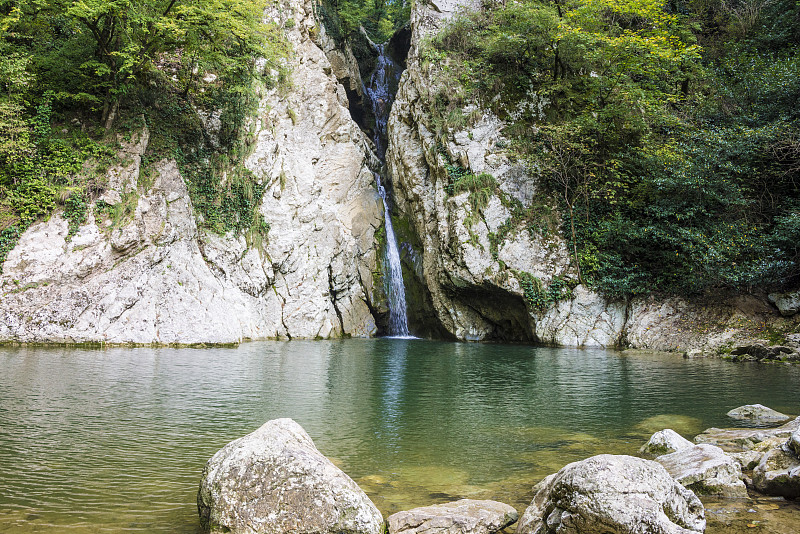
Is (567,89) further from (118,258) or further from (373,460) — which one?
(373,460)

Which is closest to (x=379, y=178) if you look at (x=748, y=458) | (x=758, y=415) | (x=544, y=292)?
(x=544, y=292)

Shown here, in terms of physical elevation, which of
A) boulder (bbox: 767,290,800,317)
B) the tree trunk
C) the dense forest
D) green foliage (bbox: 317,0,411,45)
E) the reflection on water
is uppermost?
green foliage (bbox: 317,0,411,45)

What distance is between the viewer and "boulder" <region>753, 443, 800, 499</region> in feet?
14.7

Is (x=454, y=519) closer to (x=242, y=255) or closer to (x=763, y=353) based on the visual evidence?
(x=763, y=353)

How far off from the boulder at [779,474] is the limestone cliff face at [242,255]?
17.2 m

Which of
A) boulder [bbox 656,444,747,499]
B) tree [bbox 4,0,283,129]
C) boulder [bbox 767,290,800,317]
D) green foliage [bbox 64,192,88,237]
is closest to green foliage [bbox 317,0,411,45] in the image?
tree [bbox 4,0,283,129]

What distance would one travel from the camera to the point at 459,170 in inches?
957

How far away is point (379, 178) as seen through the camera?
32375 millimetres

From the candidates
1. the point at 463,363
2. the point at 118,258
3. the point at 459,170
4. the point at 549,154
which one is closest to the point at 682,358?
the point at 463,363

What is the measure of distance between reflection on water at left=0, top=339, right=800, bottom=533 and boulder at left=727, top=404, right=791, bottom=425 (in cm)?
27

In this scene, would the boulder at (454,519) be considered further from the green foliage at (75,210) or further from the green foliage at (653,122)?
the green foliage at (75,210)

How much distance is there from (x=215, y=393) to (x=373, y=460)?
15.7ft

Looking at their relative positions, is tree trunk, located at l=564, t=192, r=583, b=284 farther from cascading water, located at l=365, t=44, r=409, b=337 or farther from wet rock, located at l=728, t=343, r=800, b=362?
cascading water, located at l=365, t=44, r=409, b=337

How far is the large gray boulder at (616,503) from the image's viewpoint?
11.0 ft
